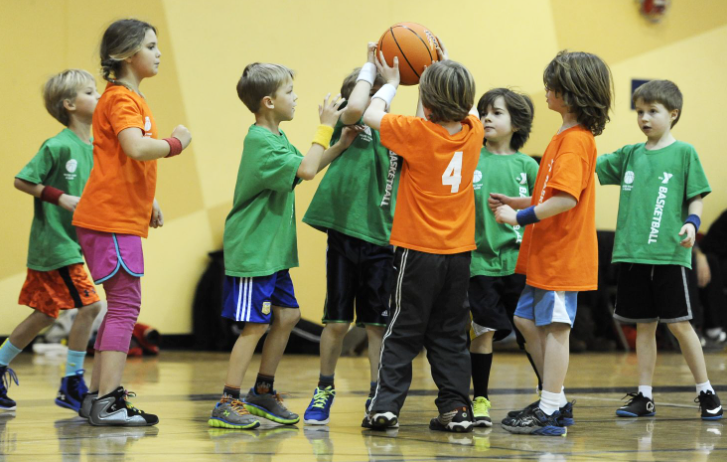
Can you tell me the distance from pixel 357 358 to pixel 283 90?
13.9 ft

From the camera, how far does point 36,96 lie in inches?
294

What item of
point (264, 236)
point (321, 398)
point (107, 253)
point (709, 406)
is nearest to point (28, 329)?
point (107, 253)

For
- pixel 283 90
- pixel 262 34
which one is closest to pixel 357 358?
pixel 262 34

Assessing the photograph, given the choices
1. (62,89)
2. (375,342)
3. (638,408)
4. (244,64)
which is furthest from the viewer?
(244,64)

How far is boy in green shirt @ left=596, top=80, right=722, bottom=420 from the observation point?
13.4ft

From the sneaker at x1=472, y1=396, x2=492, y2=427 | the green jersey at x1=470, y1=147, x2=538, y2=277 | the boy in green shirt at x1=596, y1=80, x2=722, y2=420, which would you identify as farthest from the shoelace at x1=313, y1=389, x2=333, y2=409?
the boy in green shirt at x1=596, y1=80, x2=722, y2=420

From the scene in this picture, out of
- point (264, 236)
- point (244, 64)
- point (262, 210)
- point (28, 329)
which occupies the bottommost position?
point (28, 329)

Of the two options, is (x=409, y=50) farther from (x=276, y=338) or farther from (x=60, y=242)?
(x=60, y=242)

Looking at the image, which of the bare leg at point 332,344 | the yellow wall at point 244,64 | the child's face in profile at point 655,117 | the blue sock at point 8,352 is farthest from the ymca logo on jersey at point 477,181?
the yellow wall at point 244,64

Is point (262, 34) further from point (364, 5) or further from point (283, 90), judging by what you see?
point (283, 90)

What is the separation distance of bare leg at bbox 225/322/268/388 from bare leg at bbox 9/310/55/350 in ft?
4.03

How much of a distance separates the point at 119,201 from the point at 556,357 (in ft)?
6.02

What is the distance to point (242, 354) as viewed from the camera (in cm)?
355

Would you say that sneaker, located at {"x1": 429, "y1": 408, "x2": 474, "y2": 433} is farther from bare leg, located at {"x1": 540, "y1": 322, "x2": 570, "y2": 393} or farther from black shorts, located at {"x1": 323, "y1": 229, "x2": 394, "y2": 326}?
black shorts, located at {"x1": 323, "y1": 229, "x2": 394, "y2": 326}
